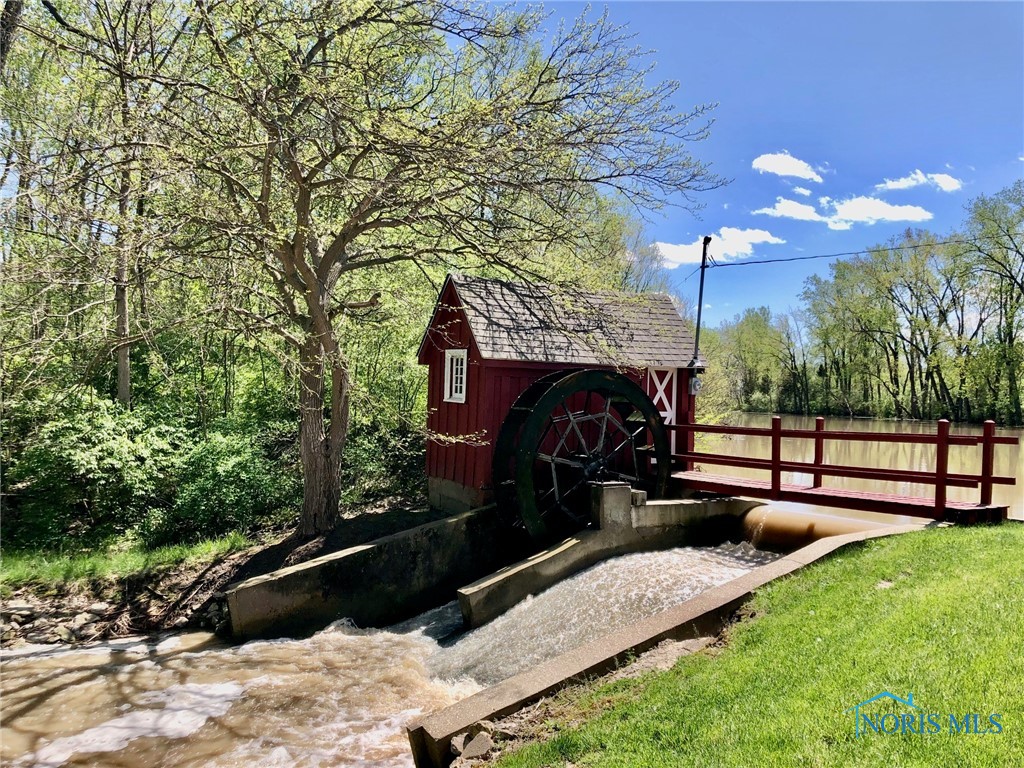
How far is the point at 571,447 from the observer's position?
9125 millimetres

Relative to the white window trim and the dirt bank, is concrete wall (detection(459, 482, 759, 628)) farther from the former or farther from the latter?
the white window trim

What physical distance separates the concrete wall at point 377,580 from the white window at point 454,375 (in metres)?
1.94

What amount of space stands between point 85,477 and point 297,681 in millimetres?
5458

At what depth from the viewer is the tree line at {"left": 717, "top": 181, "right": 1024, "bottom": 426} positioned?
85.7ft

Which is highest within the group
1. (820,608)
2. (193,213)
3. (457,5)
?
(457,5)

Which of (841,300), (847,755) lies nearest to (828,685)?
(847,755)

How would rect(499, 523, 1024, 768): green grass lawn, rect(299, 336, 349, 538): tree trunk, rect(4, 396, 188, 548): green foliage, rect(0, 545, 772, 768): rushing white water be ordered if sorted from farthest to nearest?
rect(4, 396, 188, 548): green foliage < rect(299, 336, 349, 538): tree trunk < rect(0, 545, 772, 768): rushing white water < rect(499, 523, 1024, 768): green grass lawn

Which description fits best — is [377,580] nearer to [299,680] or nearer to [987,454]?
[299,680]

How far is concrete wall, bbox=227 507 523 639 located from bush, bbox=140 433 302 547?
3.00 m

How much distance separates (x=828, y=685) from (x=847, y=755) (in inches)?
24.5

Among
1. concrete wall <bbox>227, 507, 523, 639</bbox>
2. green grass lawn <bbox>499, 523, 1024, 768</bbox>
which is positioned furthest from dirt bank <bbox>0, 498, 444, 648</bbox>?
green grass lawn <bbox>499, 523, 1024, 768</bbox>

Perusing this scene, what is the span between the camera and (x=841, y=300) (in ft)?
112

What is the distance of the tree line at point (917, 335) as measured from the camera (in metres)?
26.1

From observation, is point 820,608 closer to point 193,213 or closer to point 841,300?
point 193,213
